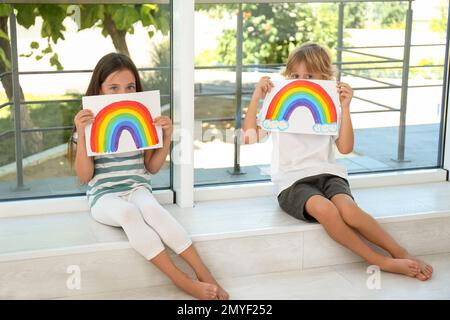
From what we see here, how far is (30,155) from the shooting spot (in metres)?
2.44

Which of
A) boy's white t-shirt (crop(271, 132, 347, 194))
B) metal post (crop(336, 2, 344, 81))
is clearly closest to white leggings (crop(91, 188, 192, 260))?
boy's white t-shirt (crop(271, 132, 347, 194))

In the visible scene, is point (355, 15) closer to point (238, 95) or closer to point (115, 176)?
point (238, 95)

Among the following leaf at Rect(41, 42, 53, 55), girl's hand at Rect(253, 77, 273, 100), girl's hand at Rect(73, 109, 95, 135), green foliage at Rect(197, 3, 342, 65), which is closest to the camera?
girl's hand at Rect(73, 109, 95, 135)

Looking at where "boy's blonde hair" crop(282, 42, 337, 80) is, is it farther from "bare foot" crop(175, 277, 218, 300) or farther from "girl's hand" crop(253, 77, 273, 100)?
"bare foot" crop(175, 277, 218, 300)

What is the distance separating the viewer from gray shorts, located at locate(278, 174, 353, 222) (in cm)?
238

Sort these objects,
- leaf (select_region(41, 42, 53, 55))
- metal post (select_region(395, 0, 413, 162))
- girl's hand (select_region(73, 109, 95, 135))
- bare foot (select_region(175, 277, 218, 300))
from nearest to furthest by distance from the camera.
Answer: bare foot (select_region(175, 277, 218, 300)) → girl's hand (select_region(73, 109, 95, 135)) → leaf (select_region(41, 42, 53, 55)) → metal post (select_region(395, 0, 413, 162))

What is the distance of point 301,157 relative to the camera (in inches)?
97.5

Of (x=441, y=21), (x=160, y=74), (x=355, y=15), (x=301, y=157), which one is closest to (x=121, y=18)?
(x=160, y=74)

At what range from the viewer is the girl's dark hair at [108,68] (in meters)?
2.30

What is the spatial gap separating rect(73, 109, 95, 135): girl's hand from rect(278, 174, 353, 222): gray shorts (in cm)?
68

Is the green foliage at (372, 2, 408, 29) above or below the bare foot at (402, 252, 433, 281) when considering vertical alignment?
above

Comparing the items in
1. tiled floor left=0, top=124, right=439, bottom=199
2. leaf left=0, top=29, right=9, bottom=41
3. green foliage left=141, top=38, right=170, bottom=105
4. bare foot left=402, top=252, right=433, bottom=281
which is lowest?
bare foot left=402, top=252, right=433, bottom=281

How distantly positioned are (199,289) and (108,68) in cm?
74

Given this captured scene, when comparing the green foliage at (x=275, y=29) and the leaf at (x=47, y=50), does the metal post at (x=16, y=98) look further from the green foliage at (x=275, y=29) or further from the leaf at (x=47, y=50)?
the green foliage at (x=275, y=29)
